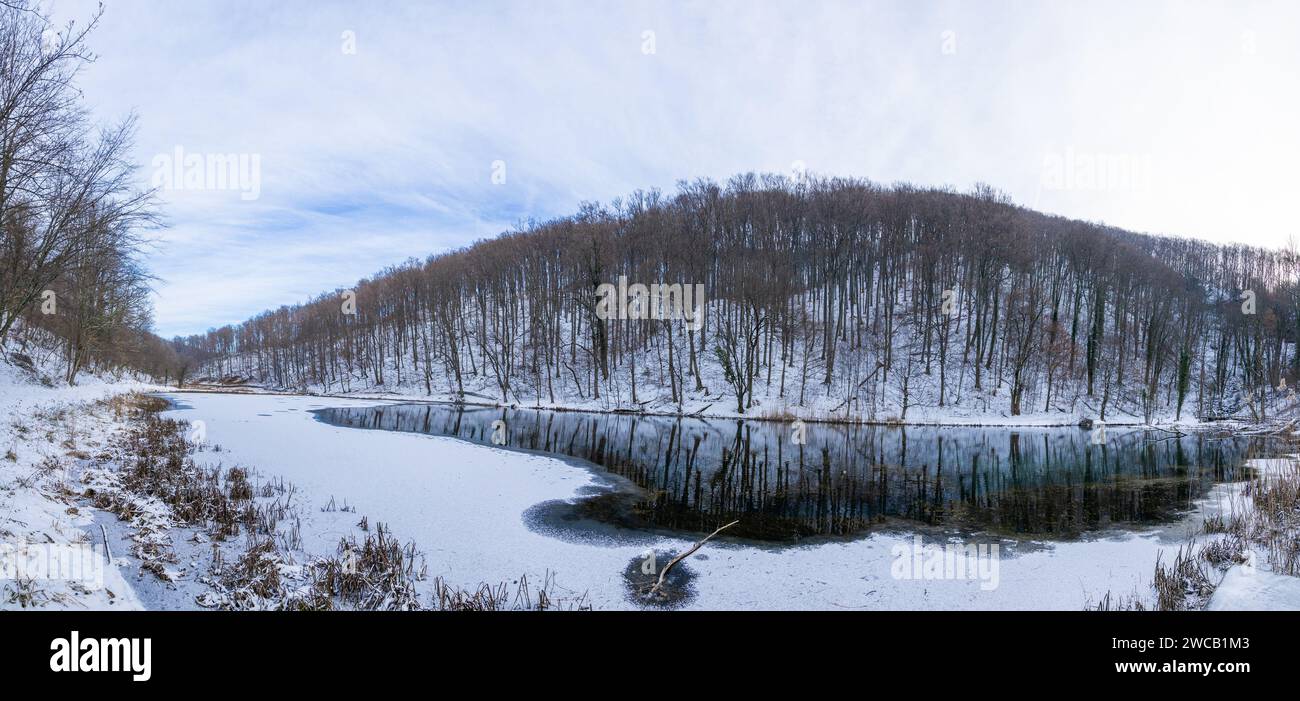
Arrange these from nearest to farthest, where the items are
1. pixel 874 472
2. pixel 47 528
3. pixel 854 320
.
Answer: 1. pixel 47 528
2. pixel 874 472
3. pixel 854 320

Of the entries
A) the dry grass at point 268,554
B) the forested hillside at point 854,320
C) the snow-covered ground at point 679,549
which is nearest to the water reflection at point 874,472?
the snow-covered ground at point 679,549

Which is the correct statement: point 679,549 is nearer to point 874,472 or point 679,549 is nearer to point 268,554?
point 268,554

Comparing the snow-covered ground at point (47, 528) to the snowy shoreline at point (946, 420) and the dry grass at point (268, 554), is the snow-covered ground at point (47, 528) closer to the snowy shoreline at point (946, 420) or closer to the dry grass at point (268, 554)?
the dry grass at point (268, 554)

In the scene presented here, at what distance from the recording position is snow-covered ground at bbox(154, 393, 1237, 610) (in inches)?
314

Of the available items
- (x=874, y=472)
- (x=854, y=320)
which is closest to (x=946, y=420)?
(x=854, y=320)

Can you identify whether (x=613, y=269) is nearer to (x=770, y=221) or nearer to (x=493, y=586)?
(x=770, y=221)

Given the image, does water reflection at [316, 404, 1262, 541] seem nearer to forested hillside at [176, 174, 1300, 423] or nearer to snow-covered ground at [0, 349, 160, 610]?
snow-covered ground at [0, 349, 160, 610]

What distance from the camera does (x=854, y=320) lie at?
58875 mm

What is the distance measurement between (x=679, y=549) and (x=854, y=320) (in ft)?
177

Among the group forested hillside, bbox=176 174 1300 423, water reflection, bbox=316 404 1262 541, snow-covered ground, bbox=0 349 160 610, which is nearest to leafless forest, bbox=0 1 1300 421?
forested hillside, bbox=176 174 1300 423

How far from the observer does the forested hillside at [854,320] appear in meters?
47.0

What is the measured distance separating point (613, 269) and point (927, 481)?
1653 inches

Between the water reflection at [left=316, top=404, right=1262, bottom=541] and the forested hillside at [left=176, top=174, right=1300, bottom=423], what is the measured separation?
1115cm
